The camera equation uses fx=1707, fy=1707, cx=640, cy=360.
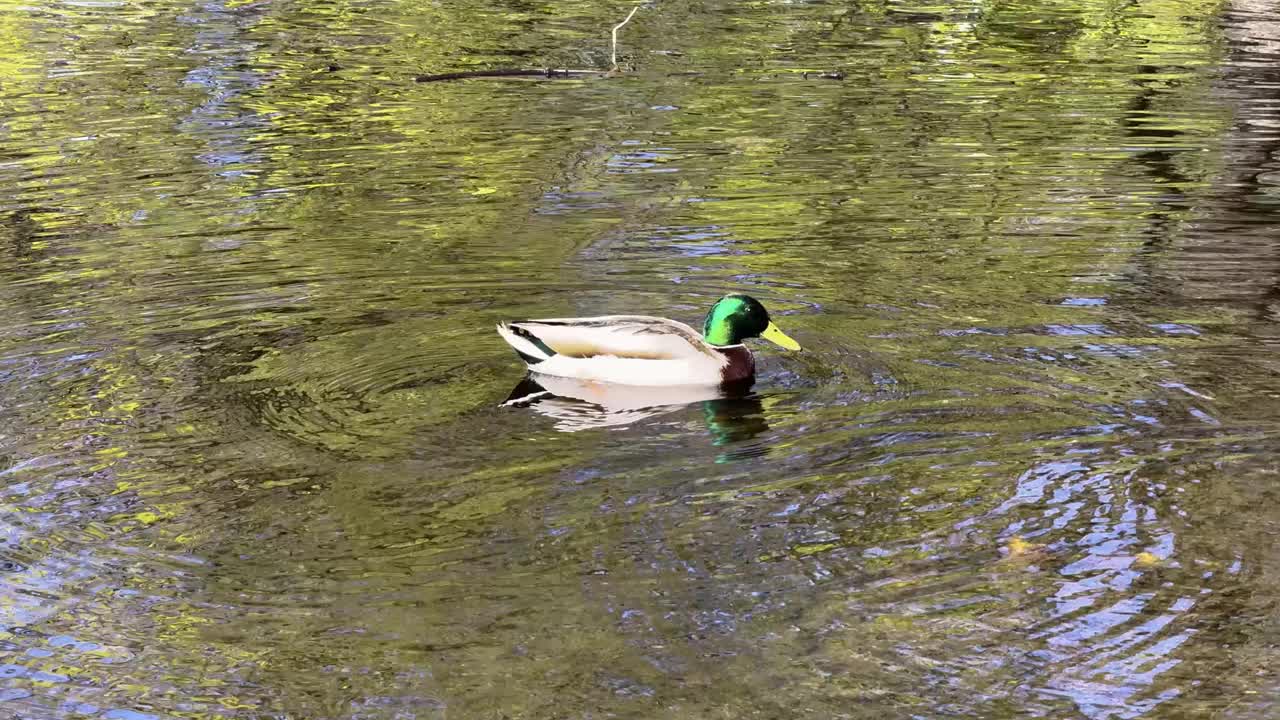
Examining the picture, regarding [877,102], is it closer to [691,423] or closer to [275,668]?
[691,423]

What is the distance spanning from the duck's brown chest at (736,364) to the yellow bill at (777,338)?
Answer: 0.65 ft

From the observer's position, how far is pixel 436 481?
721 centimetres

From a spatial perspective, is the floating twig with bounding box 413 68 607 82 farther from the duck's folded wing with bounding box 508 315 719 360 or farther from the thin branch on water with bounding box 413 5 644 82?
the duck's folded wing with bounding box 508 315 719 360

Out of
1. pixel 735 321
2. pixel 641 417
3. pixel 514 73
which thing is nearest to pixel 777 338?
pixel 735 321

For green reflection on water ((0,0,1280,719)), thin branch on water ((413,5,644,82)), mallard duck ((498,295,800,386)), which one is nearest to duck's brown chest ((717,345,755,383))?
mallard duck ((498,295,800,386))

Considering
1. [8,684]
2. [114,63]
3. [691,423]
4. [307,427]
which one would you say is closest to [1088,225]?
[691,423]

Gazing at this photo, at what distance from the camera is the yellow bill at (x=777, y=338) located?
8.84 metres

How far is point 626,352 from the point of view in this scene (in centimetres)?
853

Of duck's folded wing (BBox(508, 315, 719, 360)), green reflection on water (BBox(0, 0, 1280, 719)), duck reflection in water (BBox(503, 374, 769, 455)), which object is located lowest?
duck reflection in water (BBox(503, 374, 769, 455))

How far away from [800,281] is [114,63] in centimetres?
1124

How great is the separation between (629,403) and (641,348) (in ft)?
1.01

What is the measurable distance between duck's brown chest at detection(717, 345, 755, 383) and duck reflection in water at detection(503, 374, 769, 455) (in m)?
0.04

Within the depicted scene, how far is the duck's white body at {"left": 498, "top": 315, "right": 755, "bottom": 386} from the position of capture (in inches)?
336

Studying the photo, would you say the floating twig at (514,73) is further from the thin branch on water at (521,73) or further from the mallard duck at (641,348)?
the mallard duck at (641,348)
